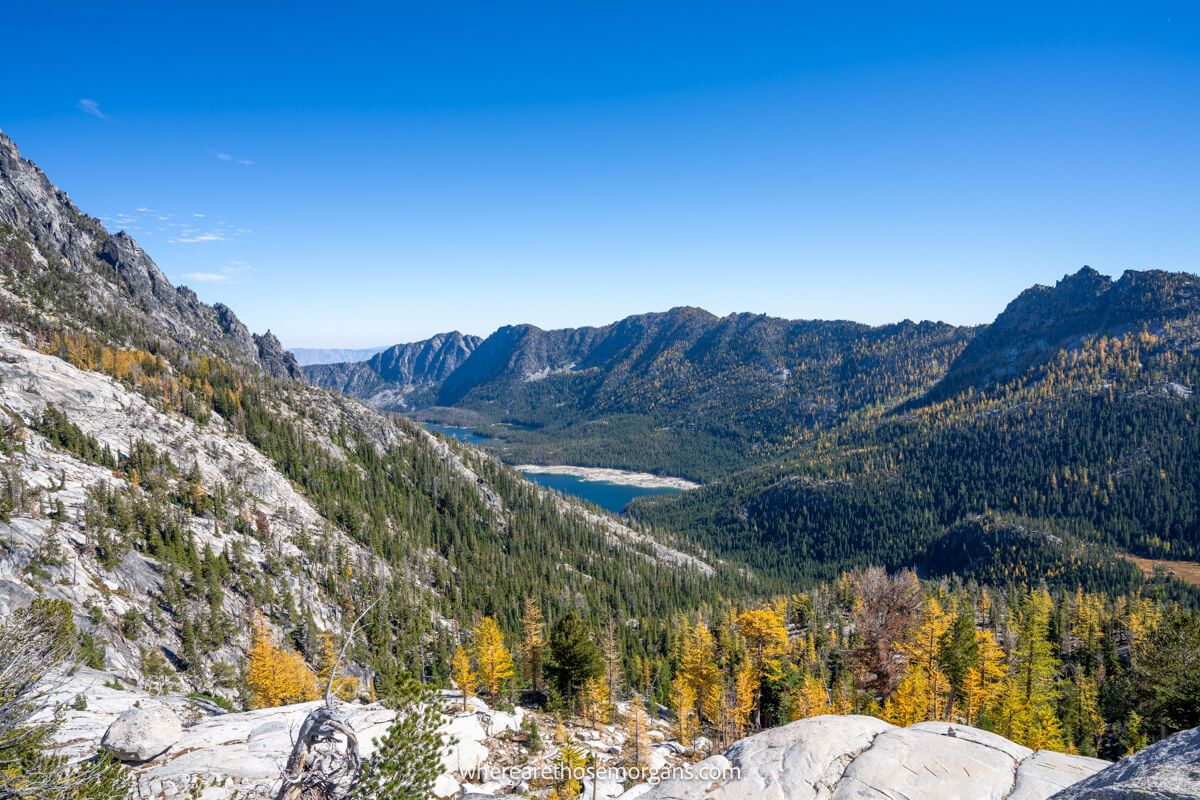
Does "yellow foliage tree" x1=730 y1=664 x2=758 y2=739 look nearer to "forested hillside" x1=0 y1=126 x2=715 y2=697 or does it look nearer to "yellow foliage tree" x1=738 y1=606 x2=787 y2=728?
"yellow foliage tree" x1=738 y1=606 x2=787 y2=728

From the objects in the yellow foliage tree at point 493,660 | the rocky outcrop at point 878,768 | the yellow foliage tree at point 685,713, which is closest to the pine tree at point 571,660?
the yellow foliage tree at point 493,660

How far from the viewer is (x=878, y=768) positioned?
65.9ft

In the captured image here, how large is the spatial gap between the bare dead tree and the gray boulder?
14.8 meters

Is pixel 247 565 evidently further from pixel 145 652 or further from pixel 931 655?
pixel 931 655

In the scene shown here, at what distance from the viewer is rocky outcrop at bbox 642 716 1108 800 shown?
1880 cm

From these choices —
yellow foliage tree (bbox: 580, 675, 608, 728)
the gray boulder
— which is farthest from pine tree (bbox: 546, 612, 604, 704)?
the gray boulder

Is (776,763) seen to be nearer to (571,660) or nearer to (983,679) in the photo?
(571,660)

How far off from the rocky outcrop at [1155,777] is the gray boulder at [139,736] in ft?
104

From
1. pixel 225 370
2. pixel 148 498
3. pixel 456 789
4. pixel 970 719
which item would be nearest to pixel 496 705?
pixel 456 789

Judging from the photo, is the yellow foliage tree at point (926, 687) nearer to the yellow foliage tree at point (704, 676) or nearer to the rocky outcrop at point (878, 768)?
the yellow foliage tree at point (704, 676)

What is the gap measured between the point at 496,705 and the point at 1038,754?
152 feet

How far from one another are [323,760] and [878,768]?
19227 mm

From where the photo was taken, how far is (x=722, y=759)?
2283 cm

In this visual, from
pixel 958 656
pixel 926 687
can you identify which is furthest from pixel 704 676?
pixel 958 656
